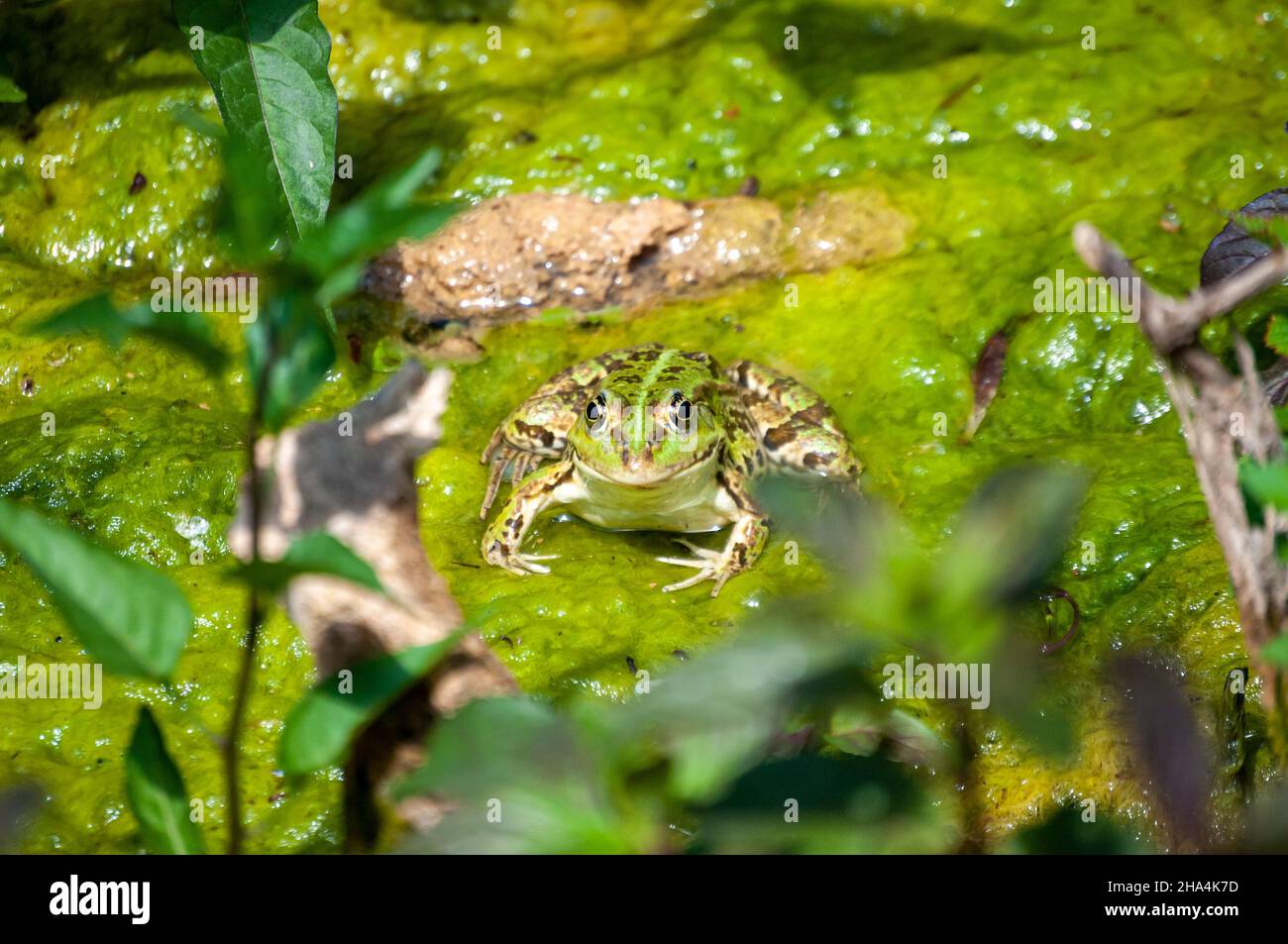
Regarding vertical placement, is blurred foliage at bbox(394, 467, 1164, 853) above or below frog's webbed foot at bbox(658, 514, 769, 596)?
below

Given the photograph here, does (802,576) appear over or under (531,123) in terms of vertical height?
under

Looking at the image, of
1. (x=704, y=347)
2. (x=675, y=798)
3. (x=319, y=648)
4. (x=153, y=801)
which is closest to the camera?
(x=675, y=798)

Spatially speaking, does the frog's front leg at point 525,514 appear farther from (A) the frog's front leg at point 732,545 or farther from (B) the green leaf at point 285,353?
(B) the green leaf at point 285,353

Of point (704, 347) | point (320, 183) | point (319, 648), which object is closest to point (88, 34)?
point (320, 183)

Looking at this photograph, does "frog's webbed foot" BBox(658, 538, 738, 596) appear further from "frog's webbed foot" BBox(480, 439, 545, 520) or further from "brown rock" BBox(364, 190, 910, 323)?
"brown rock" BBox(364, 190, 910, 323)

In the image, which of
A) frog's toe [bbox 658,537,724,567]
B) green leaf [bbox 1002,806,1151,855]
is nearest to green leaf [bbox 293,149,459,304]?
green leaf [bbox 1002,806,1151,855]

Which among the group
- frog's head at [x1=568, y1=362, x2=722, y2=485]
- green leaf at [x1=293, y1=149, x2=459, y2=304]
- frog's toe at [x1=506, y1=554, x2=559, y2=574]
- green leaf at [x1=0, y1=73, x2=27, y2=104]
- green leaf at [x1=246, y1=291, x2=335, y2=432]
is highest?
green leaf at [x1=0, y1=73, x2=27, y2=104]
